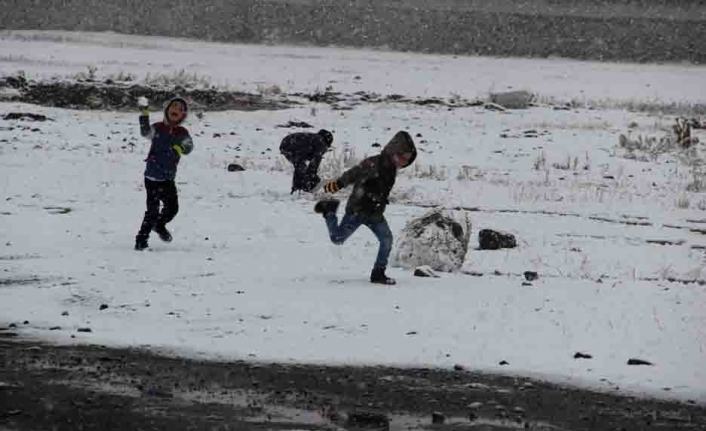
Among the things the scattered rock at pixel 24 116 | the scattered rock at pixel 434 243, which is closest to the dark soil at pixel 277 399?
the scattered rock at pixel 434 243

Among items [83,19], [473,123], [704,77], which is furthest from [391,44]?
[473,123]

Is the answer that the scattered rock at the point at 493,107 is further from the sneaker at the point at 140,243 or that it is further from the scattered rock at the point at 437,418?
the scattered rock at the point at 437,418

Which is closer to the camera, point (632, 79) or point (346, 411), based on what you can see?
point (346, 411)

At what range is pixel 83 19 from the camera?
287ft

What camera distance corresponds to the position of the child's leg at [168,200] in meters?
14.0

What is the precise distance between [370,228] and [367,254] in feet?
6.71

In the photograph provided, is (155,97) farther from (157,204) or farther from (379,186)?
(379,186)

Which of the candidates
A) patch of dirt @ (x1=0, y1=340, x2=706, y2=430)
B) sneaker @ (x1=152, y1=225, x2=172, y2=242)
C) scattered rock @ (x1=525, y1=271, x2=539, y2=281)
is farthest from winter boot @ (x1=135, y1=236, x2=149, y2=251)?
patch of dirt @ (x1=0, y1=340, x2=706, y2=430)

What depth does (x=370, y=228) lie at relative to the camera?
1212 centimetres

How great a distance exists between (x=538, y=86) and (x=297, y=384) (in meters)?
42.5

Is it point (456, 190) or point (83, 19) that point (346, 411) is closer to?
point (456, 190)

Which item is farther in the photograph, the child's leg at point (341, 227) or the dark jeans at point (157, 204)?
the dark jeans at point (157, 204)

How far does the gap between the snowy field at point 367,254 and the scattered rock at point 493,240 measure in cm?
23

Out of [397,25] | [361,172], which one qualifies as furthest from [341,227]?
[397,25]
